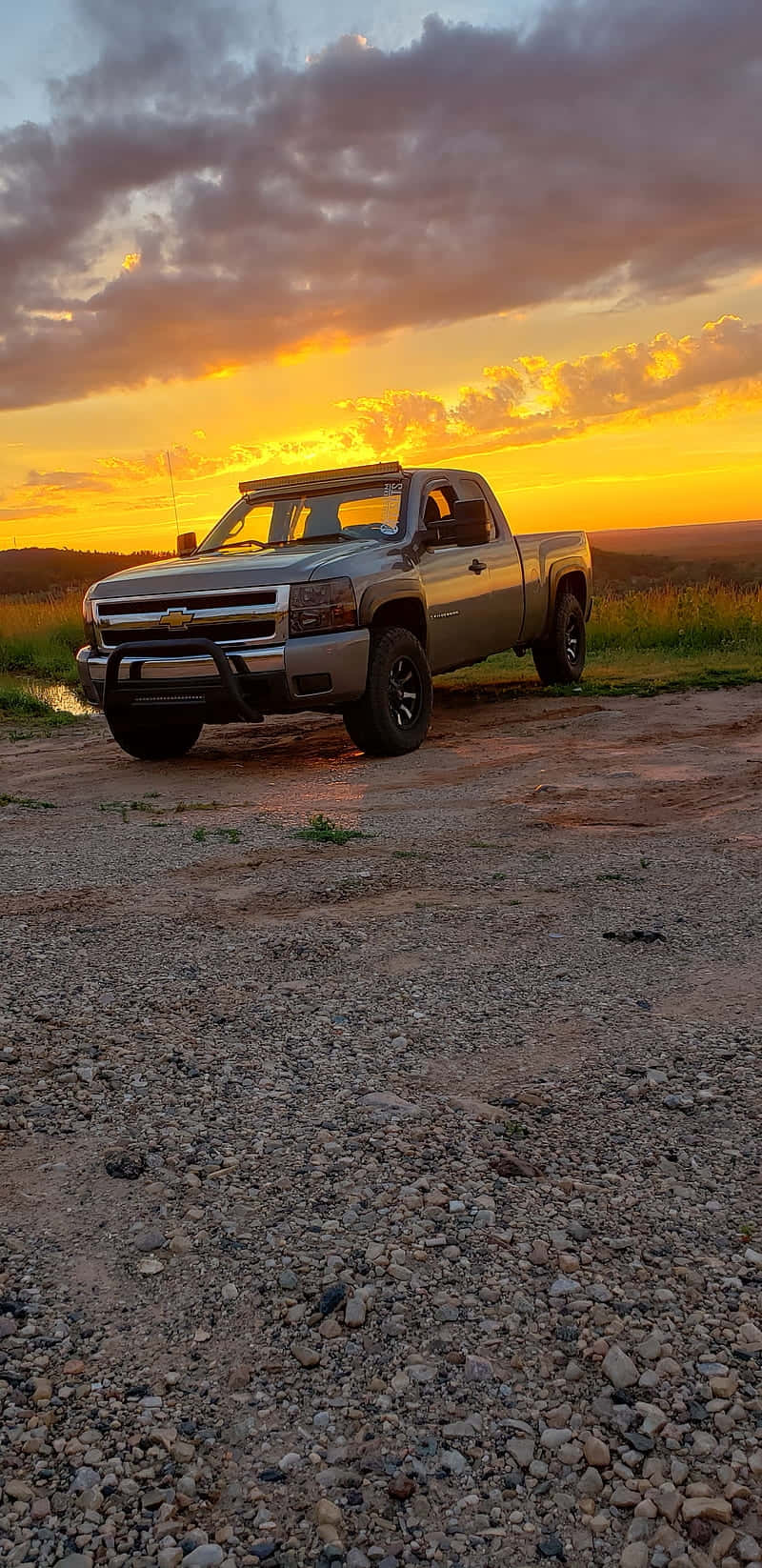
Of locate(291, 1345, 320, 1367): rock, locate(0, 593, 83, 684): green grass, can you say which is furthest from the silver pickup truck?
locate(0, 593, 83, 684): green grass

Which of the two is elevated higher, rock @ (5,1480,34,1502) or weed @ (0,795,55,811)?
rock @ (5,1480,34,1502)

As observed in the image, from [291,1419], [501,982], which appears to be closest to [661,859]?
[501,982]

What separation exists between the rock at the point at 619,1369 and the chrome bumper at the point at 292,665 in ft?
20.1

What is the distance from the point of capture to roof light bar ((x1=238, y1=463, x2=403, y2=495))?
971 centimetres

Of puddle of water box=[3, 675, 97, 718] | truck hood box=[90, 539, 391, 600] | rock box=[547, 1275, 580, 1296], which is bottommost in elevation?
puddle of water box=[3, 675, 97, 718]

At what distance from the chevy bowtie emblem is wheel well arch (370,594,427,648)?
127cm

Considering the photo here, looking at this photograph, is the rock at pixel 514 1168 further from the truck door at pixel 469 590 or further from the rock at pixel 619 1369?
the truck door at pixel 469 590

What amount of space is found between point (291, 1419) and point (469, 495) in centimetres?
926

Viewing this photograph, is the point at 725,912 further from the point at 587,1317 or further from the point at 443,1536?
the point at 443,1536

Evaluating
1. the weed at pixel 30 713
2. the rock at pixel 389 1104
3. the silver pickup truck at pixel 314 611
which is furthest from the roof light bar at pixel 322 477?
the rock at pixel 389 1104

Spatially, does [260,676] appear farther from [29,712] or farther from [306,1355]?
[29,712]

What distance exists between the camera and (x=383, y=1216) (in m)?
2.78

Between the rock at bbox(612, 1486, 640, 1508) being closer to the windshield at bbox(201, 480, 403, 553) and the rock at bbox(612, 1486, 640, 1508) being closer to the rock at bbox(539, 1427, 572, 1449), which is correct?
the rock at bbox(539, 1427, 572, 1449)

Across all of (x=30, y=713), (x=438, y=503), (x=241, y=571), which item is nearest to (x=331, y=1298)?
(x=241, y=571)
